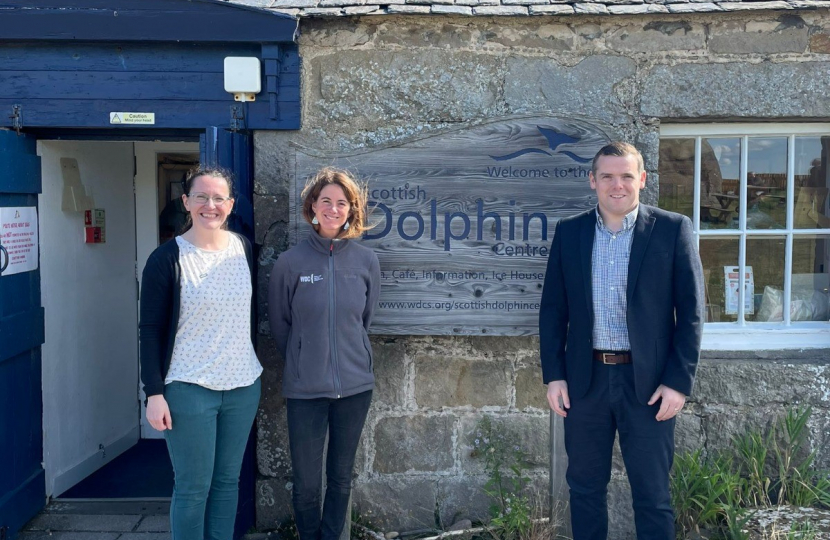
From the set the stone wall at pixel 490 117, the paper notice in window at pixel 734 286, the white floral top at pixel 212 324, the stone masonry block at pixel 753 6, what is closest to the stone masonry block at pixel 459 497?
the stone wall at pixel 490 117

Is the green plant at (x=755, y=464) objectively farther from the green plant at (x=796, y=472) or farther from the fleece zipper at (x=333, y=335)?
the fleece zipper at (x=333, y=335)

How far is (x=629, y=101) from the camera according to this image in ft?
13.1

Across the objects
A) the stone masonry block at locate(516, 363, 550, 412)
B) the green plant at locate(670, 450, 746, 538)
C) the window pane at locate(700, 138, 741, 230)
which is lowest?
the green plant at locate(670, 450, 746, 538)

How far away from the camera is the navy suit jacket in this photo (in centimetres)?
308

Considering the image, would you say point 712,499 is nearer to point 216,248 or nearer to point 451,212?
point 451,212

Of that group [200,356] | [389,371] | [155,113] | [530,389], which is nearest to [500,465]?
[530,389]

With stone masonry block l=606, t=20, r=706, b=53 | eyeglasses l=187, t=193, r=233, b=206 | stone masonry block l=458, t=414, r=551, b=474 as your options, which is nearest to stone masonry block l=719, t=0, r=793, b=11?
stone masonry block l=606, t=20, r=706, b=53

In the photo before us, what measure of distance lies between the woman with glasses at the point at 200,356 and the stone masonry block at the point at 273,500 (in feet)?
2.85

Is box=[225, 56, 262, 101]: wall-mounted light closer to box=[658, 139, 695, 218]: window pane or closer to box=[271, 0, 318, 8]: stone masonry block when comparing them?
box=[271, 0, 318, 8]: stone masonry block

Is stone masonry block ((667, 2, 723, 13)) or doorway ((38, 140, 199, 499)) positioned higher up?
stone masonry block ((667, 2, 723, 13))

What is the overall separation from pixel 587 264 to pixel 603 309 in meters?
0.21

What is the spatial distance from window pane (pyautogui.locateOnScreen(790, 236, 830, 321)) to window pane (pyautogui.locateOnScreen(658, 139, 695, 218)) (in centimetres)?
73

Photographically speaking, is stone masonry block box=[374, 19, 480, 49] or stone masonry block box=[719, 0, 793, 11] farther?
stone masonry block box=[374, 19, 480, 49]

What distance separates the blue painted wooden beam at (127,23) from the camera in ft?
12.7
